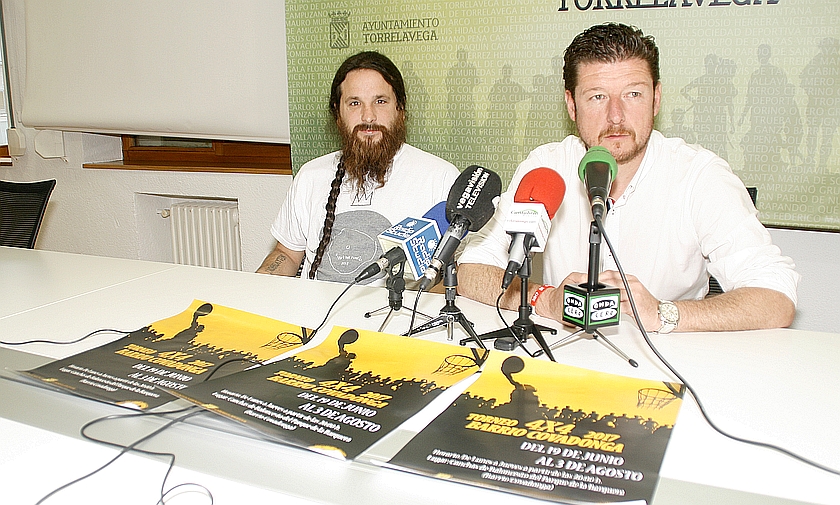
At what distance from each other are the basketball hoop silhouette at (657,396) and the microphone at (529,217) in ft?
0.89

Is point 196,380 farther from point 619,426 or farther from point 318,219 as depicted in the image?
point 318,219

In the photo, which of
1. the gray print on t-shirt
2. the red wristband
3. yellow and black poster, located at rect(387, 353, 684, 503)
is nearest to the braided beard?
the gray print on t-shirt

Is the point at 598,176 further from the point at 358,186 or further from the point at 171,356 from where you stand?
the point at 358,186

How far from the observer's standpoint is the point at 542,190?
1227 millimetres

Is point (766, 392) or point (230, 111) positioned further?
point (230, 111)

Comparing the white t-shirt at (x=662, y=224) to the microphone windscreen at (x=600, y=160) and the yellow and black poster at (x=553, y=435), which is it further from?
the yellow and black poster at (x=553, y=435)

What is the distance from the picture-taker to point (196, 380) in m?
1.12

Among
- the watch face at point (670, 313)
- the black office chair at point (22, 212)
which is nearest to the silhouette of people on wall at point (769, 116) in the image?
the watch face at point (670, 313)

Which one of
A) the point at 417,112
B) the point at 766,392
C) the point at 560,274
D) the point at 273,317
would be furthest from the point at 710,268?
the point at 417,112

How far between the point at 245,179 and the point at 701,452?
295 centimetres

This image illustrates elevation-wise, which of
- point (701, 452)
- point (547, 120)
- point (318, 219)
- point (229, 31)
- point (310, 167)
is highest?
point (229, 31)

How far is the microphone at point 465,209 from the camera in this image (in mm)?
1213

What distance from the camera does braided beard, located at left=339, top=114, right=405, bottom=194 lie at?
7.80ft

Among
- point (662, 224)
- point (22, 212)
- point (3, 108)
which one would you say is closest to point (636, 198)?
point (662, 224)
